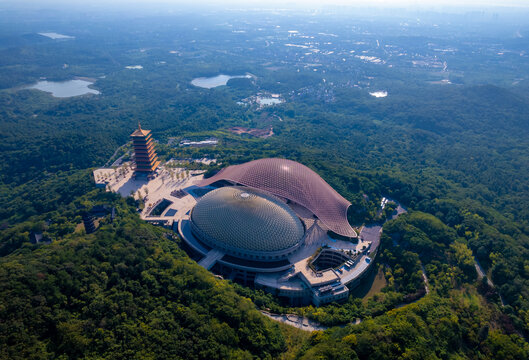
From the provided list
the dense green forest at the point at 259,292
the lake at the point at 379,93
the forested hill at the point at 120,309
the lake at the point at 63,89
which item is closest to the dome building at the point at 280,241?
the dense green forest at the point at 259,292

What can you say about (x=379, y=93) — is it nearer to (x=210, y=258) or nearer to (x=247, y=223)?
(x=247, y=223)

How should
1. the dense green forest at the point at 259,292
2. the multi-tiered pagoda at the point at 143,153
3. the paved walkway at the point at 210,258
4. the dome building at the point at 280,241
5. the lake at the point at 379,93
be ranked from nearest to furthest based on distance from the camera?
the dense green forest at the point at 259,292, the dome building at the point at 280,241, the paved walkway at the point at 210,258, the multi-tiered pagoda at the point at 143,153, the lake at the point at 379,93

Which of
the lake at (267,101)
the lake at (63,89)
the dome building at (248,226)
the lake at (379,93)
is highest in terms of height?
the dome building at (248,226)

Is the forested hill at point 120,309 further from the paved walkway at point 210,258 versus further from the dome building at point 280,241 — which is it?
the dome building at point 280,241

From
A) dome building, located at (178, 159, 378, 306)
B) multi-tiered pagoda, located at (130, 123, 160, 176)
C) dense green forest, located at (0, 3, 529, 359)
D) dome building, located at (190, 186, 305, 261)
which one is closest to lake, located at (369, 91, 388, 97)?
dense green forest, located at (0, 3, 529, 359)

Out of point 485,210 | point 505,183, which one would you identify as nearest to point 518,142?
point 505,183

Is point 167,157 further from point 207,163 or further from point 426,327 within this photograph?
point 426,327

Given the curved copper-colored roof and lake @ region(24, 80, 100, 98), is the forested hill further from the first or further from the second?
lake @ region(24, 80, 100, 98)
